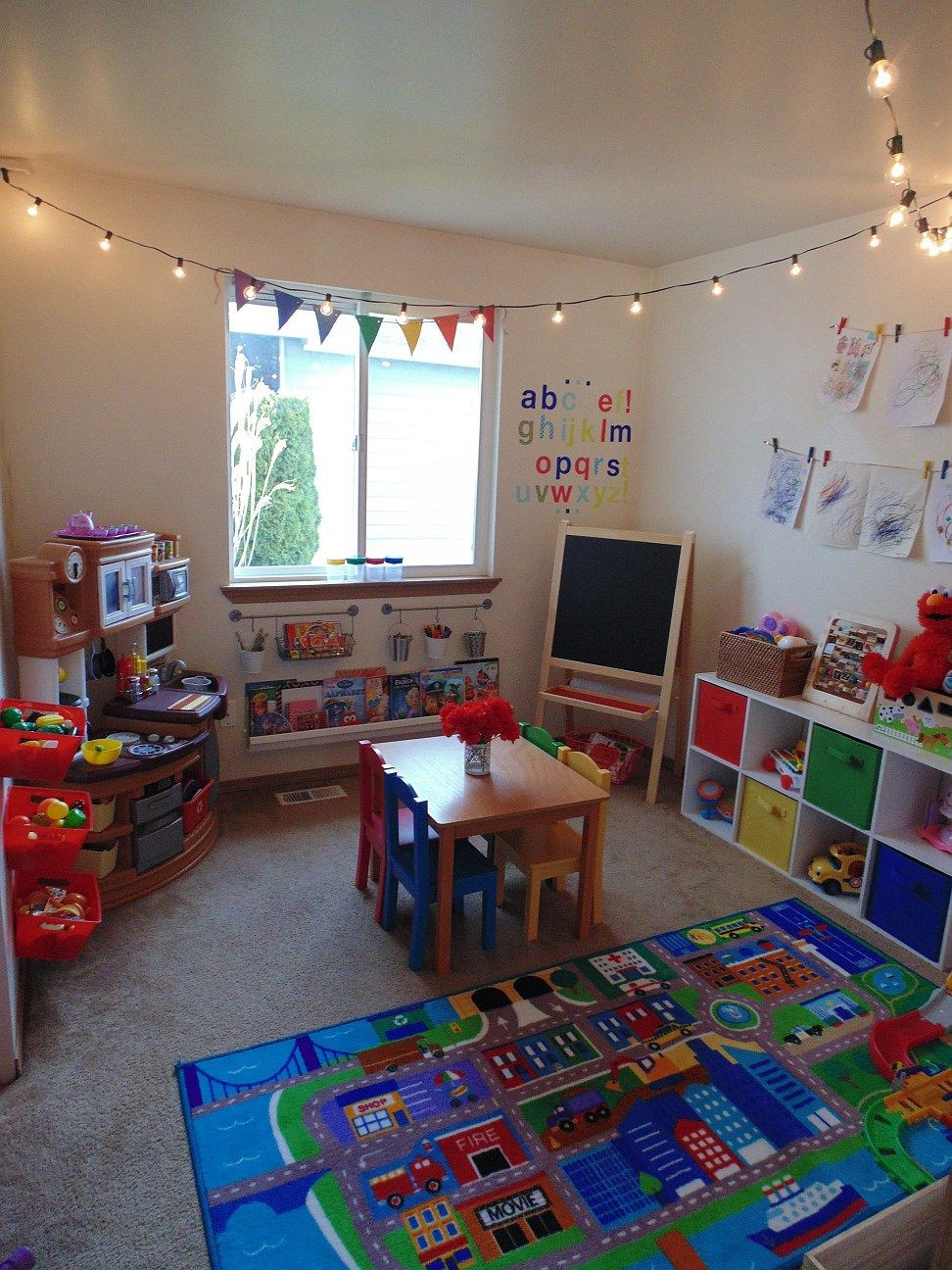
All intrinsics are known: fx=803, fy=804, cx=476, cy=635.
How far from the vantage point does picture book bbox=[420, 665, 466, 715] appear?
13.8 ft

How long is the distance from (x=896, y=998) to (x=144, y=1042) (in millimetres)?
2272

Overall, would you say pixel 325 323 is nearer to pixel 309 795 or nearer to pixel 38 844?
pixel 309 795

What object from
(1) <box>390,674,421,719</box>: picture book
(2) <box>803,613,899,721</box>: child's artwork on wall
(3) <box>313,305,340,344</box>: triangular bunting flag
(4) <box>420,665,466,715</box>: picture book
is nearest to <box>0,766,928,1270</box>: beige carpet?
(1) <box>390,674,421,719</box>: picture book

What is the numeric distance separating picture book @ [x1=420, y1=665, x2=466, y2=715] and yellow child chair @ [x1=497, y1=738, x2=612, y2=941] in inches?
51.0

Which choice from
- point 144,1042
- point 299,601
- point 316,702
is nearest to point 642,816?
point 316,702

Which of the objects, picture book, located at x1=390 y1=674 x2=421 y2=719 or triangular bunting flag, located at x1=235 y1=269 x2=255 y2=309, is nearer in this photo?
triangular bunting flag, located at x1=235 y1=269 x2=255 y2=309

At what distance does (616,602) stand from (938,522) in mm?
1537

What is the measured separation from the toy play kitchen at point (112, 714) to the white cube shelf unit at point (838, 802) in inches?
86.9

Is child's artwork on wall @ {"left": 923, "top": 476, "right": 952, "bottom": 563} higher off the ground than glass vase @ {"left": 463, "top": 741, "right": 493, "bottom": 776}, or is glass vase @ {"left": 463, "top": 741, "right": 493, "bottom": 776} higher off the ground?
child's artwork on wall @ {"left": 923, "top": 476, "right": 952, "bottom": 563}

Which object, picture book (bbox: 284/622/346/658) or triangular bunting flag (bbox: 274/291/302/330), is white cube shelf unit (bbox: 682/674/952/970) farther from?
triangular bunting flag (bbox: 274/291/302/330)

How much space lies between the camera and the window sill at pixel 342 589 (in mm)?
3691

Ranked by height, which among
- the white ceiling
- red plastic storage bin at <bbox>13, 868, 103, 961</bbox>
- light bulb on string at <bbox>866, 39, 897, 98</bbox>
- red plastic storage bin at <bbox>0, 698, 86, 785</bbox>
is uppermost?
the white ceiling

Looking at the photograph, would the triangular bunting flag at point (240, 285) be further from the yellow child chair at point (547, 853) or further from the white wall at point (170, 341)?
the yellow child chair at point (547, 853)

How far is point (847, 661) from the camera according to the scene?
3234mm
